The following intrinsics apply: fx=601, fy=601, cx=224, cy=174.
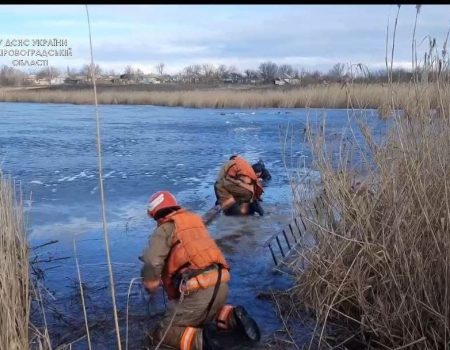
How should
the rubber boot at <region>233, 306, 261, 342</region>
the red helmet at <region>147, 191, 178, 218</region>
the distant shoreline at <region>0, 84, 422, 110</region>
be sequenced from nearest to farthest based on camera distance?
1. the rubber boot at <region>233, 306, 261, 342</region>
2. the red helmet at <region>147, 191, 178, 218</region>
3. the distant shoreline at <region>0, 84, 422, 110</region>

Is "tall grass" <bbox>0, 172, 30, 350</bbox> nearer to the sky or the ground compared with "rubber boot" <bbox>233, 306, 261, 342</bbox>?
nearer to the sky

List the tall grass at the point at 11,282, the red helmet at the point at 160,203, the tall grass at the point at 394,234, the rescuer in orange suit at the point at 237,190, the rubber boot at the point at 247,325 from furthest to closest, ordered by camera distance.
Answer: the rescuer in orange suit at the point at 237,190 → the red helmet at the point at 160,203 → the rubber boot at the point at 247,325 → the tall grass at the point at 394,234 → the tall grass at the point at 11,282

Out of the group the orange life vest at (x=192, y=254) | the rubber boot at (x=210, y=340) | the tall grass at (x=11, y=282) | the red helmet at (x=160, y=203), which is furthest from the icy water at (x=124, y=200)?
the red helmet at (x=160, y=203)

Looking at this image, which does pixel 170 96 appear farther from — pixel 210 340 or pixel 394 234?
pixel 394 234

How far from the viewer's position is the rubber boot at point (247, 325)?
4.42m

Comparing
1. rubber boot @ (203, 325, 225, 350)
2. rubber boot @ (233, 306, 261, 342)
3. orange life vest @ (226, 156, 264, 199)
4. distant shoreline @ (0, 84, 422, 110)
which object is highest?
distant shoreline @ (0, 84, 422, 110)

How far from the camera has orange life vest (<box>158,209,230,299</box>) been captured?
175 inches

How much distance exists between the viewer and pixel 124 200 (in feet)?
30.2

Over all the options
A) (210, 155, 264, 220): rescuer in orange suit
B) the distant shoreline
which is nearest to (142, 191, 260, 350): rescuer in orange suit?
(210, 155, 264, 220): rescuer in orange suit

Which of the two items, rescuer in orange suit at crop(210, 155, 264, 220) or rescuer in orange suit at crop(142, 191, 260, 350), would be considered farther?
rescuer in orange suit at crop(210, 155, 264, 220)

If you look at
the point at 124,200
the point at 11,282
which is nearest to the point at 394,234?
the point at 11,282

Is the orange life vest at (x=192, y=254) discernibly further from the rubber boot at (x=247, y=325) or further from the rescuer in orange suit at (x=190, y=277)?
the rubber boot at (x=247, y=325)

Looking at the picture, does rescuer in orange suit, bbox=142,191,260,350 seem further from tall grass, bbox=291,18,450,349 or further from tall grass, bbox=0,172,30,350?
tall grass, bbox=0,172,30,350

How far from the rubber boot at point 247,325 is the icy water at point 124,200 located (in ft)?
1.04
